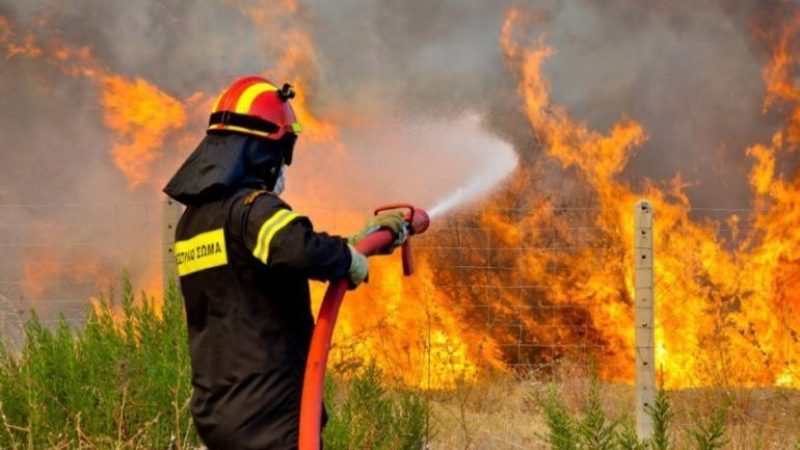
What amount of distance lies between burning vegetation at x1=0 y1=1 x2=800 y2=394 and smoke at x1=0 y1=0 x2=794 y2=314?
0.04 m

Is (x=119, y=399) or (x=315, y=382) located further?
(x=119, y=399)

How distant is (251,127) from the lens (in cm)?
302

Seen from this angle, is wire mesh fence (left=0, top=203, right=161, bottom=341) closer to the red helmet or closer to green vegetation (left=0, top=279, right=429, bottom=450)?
green vegetation (left=0, top=279, right=429, bottom=450)

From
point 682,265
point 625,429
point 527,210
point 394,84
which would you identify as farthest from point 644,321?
point 394,84

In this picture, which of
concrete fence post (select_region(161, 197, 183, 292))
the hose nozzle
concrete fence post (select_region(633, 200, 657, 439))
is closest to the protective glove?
the hose nozzle

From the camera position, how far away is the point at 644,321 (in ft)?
20.1

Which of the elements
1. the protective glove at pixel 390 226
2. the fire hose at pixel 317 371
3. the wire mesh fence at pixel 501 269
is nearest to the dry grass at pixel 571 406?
the wire mesh fence at pixel 501 269

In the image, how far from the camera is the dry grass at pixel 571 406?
6129 mm

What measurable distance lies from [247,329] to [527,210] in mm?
6409

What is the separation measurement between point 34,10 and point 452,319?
6381 mm

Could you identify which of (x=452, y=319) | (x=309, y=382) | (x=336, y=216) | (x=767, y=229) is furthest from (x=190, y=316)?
(x=767, y=229)

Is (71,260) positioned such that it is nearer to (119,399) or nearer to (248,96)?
(119,399)

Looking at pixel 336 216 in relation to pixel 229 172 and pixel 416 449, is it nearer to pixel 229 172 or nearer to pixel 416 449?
pixel 416 449

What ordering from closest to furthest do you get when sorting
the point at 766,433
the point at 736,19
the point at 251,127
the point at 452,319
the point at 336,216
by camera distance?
the point at 251,127
the point at 766,433
the point at 452,319
the point at 336,216
the point at 736,19
